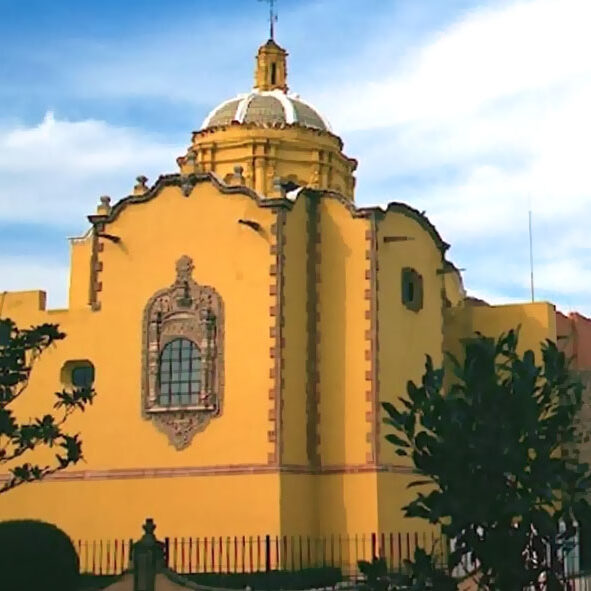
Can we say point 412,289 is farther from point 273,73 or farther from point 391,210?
point 273,73

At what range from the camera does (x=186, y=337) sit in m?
25.2

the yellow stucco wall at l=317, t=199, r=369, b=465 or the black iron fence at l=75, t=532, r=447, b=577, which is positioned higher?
the yellow stucco wall at l=317, t=199, r=369, b=465

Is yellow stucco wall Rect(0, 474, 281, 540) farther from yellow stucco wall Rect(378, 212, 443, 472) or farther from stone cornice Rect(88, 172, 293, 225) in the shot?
stone cornice Rect(88, 172, 293, 225)

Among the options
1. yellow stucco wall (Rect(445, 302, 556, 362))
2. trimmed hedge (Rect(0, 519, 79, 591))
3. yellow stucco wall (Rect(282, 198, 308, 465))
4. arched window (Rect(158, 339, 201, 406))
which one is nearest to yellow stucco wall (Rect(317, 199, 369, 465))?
yellow stucco wall (Rect(282, 198, 308, 465))

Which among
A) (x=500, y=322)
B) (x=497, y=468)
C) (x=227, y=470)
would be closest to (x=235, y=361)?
(x=227, y=470)

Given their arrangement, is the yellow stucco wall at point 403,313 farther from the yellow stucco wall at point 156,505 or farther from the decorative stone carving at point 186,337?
the decorative stone carving at point 186,337

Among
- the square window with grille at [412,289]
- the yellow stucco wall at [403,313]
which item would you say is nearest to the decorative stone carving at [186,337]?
the yellow stucco wall at [403,313]

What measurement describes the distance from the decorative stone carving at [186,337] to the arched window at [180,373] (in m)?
0.10

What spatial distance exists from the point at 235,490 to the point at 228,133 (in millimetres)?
11197

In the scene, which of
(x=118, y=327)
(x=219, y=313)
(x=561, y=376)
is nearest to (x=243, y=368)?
(x=219, y=313)

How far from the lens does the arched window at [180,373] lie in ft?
81.8

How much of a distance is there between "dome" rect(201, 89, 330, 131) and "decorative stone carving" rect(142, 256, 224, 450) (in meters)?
8.08

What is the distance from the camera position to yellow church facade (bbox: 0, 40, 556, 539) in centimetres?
2417

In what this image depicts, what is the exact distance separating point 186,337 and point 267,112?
9.32m
